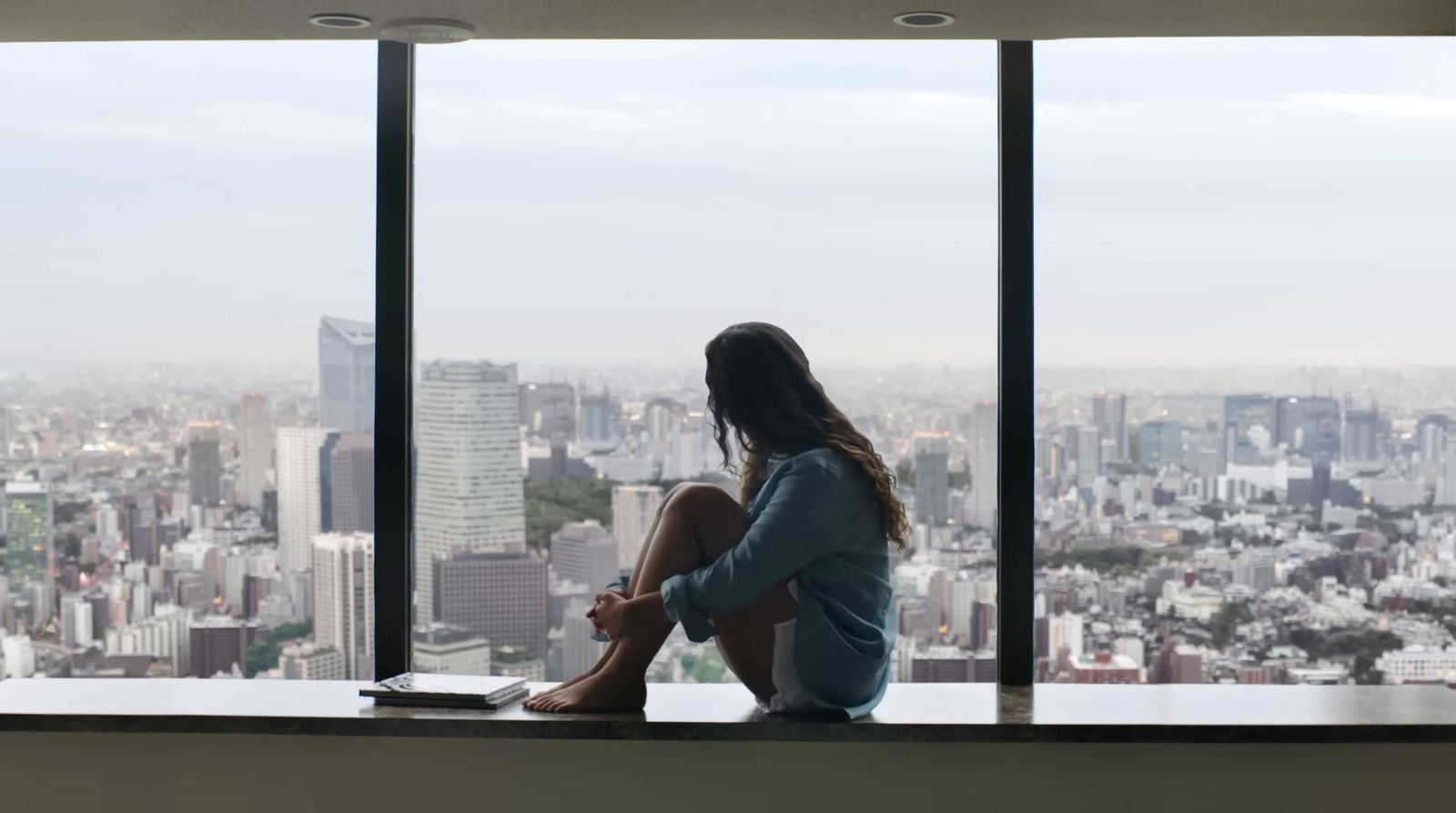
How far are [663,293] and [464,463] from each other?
0.61 meters

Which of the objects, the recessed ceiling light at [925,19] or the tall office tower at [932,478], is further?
the tall office tower at [932,478]

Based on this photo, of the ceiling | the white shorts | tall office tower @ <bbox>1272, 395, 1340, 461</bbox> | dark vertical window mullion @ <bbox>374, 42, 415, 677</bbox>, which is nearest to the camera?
the ceiling

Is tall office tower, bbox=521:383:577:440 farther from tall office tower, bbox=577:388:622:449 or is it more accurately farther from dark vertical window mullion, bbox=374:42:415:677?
dark vertical window mullion, bbox=374:42:415:677

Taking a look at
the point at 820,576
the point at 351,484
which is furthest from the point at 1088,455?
the point at 351,484

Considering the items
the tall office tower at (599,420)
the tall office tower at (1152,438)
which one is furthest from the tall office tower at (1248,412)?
the tall office tower at (599,420)

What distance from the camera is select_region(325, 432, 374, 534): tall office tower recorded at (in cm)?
329

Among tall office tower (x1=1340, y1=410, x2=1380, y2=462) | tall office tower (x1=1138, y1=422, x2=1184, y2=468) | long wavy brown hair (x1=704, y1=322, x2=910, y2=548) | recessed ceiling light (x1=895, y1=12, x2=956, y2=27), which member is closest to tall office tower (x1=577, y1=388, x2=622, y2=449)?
long wavy brown hair (x1=704, y1=322, x2=910, y2=548)

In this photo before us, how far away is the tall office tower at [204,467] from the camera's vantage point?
325 cm

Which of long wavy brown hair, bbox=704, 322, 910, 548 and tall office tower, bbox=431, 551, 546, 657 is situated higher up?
long wavy brown hair, bbox=704, 322, 910, 548

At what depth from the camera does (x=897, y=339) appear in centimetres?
321

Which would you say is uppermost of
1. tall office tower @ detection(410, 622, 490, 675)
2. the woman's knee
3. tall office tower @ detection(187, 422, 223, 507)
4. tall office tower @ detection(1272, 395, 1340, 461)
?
tall office tower @ detection(1272, 395, 1340, 461)

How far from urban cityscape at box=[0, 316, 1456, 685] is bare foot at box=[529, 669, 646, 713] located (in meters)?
0.22

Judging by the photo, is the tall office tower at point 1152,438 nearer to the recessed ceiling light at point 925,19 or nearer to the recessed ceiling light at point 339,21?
the recessed ceiling light at point 925,19

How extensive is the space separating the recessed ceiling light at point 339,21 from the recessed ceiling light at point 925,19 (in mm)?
1109
